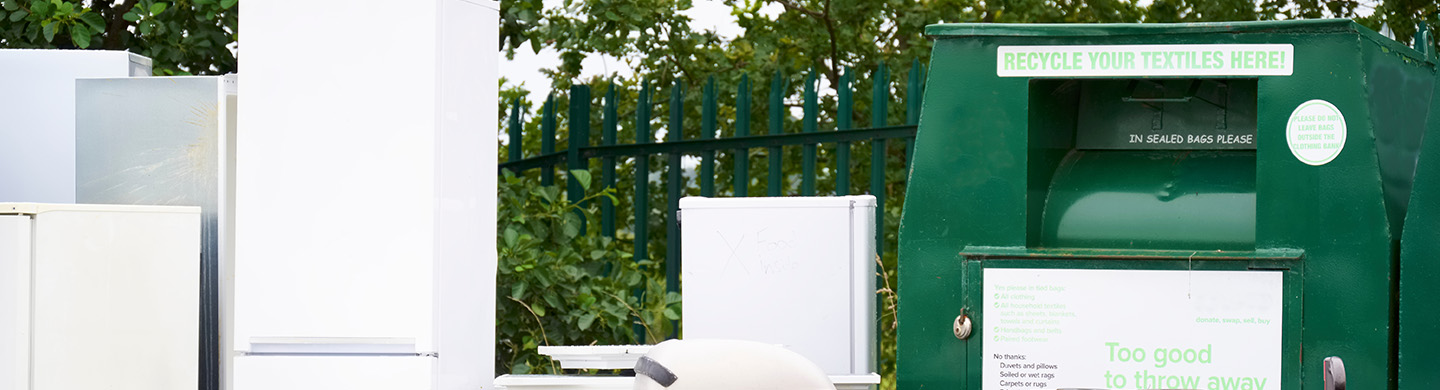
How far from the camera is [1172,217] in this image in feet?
10.6

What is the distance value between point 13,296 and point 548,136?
8.05ft

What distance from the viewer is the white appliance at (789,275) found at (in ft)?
12.1

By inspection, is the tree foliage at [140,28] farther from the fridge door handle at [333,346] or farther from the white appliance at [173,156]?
the fridge door handle at [333,346]

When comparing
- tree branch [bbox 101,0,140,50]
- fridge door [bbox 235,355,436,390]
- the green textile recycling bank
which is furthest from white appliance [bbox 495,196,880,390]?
tree branch [bbox 101,0,140,50]

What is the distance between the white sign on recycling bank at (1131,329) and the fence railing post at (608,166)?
89.7 inches

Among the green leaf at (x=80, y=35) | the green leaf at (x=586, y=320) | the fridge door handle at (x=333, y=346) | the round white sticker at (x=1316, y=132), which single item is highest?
the green leaf at (x=80, y=35)

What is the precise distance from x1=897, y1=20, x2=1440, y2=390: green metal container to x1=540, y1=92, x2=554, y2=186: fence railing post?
2.25 meters

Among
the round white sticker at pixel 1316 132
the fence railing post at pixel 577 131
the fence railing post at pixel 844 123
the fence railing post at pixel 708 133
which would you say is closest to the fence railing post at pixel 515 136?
the fence railing post at pixel 577 131

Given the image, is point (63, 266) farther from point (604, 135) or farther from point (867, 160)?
point (867, 160)

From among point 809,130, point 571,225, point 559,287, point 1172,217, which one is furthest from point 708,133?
point 1172,217

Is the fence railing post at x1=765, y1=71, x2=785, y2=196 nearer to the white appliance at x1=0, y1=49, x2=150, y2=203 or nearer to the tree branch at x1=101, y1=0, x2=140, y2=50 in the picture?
the white appliance at x1=0, y1=49, x2=150, y2=203

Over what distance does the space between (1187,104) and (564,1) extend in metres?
3.18

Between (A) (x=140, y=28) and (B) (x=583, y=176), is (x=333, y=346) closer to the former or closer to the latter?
(B) (x=583, y=176)

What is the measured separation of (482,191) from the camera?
11.5ft
